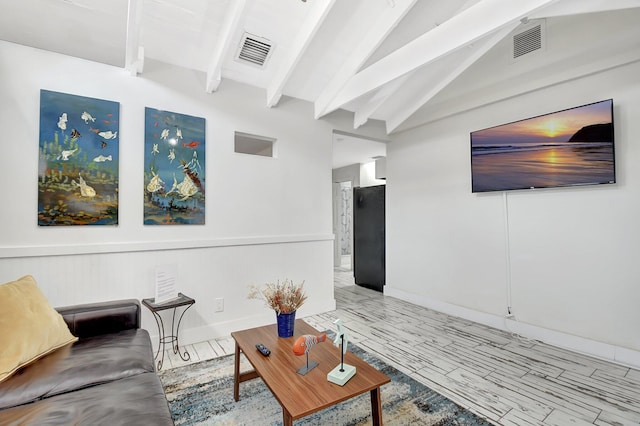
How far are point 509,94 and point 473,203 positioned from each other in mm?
1269

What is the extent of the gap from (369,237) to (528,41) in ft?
11.3

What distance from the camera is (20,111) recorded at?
237 cm

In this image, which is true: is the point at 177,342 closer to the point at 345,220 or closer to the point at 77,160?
the point at 77,160

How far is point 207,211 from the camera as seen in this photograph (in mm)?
3156

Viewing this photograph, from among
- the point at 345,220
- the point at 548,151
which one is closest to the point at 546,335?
the point at 548,151

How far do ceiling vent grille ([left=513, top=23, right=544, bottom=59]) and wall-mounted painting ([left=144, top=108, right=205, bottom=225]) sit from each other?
338 centimetres

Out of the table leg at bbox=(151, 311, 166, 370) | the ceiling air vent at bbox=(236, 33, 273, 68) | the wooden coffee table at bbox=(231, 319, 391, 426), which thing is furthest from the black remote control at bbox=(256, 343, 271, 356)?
the ceiling air vent at bbox=(236, 33, 273, 68)

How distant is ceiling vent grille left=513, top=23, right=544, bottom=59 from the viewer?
2.98 m

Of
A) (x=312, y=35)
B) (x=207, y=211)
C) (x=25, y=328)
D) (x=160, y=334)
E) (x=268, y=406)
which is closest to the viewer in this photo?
(x=25, y=328)

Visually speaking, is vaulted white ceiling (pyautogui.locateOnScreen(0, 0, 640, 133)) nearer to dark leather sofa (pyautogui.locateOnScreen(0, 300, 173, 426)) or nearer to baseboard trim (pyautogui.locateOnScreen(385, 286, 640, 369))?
dark leather sofa (pyautogui.locateOnScreen(0, 300, 173, 426))

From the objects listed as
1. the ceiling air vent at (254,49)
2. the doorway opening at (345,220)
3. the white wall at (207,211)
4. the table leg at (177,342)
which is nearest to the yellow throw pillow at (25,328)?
the white wall at (207,211)

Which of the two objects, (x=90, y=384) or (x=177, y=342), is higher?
(x=90, y=384)

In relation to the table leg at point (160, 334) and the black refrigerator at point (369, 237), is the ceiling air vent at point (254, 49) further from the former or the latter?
the black refrigerator at point (369, 237)

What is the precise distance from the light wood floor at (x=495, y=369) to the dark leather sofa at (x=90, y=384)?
2.80 feet
